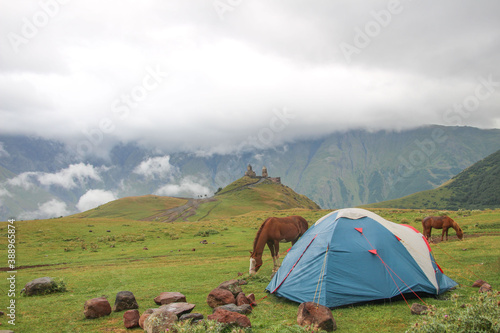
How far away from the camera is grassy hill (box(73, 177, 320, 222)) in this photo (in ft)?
406

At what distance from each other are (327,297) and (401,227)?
220 inches

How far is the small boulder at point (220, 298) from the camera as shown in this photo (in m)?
11.9

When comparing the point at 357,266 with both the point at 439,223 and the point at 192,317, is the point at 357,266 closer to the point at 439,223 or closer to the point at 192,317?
the point at 192,317

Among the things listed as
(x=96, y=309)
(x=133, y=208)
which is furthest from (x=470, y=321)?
(x=133, y=208)

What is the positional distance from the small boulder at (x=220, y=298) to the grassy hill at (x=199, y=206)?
331 ft

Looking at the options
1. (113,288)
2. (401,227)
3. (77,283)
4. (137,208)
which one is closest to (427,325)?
(401,227)

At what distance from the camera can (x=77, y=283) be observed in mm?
18453

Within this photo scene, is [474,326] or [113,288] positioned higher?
[474,326]

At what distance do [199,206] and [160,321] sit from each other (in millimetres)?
133741

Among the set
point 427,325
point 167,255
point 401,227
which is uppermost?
point 401,227

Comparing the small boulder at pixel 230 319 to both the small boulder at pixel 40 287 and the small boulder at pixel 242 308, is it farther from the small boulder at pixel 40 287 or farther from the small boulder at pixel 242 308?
the small boulder at pixel 40 287

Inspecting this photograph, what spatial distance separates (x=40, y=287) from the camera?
1548 centimetres

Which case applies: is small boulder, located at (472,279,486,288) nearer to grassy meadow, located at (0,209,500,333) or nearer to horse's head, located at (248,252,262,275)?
grassy meadow, located at (0,209,500,333)

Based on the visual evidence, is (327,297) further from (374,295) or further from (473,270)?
(473,270)
